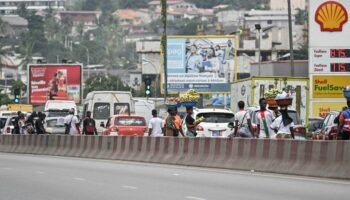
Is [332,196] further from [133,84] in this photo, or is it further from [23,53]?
[23,53]

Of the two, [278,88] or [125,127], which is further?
[278,88]

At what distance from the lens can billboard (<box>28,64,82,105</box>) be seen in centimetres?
8269

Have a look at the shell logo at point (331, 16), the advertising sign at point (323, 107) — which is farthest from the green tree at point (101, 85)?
the advertising sign at point (323, 107)

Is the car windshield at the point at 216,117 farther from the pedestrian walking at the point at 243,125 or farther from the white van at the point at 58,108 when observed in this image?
the white van at the point at 58,108

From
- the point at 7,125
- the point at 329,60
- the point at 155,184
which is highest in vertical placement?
the point at 329,60

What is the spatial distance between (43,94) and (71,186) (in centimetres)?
6499

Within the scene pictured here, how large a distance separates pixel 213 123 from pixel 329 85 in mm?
21673

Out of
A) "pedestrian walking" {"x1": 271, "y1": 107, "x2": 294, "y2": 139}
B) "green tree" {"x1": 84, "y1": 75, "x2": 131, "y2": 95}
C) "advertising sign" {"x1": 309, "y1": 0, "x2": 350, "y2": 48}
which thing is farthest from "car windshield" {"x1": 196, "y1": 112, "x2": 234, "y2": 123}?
"green tree" {"x1": 84, "y1": 75, "x2": 131, "y2": 95}

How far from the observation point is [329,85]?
52.1 m

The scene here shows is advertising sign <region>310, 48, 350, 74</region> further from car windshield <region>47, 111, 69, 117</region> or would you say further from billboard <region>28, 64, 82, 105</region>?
billboard <region>28, 64, 82, 105</region>

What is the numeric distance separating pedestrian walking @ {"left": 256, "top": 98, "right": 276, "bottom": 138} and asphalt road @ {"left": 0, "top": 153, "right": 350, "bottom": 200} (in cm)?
127

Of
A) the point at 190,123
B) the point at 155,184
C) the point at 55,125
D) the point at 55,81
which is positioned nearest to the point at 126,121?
the point at 190,123

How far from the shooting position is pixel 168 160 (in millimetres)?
28406

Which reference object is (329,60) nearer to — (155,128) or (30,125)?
(30,125)
